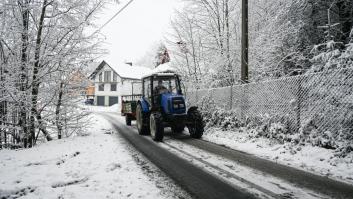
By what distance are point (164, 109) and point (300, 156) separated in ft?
16.6

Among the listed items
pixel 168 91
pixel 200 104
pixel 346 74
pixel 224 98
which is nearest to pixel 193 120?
pixel 168 91

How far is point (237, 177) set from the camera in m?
4.72

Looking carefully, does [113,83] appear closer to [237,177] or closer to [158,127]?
[158,127]

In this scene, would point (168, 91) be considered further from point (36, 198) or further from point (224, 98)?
point (36, 198)

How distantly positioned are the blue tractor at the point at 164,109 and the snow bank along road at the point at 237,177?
211cm

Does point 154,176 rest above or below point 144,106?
below

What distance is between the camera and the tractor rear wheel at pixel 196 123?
9.32m

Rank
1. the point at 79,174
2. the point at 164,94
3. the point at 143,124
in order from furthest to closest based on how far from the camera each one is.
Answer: the point at 143,124 → the point at 164,94 → the point at 79,174

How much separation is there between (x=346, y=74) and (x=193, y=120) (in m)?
4.99

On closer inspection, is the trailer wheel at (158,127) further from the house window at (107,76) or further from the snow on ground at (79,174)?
the house window at (107,76)

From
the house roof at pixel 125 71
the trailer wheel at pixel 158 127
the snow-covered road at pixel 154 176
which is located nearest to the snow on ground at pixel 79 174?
the snow-covered road at pixel 154 176

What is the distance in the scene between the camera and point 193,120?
30.9ft

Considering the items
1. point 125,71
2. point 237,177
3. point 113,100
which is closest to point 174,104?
point 237,177

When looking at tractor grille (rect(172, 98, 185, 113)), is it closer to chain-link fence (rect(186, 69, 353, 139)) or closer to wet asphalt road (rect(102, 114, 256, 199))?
chain-link fence (rect(186, 69, 353, 139))
